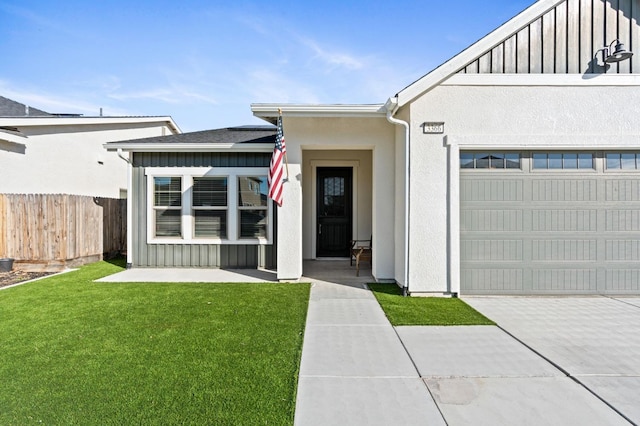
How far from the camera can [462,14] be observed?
25.2ft

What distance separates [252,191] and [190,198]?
1522 millimetres

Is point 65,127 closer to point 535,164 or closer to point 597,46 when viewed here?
point 535,164

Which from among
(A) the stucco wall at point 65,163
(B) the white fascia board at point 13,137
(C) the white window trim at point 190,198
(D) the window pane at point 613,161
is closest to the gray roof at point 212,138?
(C) the white window trim at point 190,198

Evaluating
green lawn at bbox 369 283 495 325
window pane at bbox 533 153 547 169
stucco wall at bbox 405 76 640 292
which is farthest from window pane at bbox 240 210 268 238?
window pane at bbox 533 153 547 169

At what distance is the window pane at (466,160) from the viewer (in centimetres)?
561

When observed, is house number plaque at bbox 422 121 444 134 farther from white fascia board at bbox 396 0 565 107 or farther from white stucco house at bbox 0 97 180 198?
white stucco house at bbox 0 97 180 198

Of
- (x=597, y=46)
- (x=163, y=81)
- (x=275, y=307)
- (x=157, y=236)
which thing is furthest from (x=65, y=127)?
(x=597, y=46)

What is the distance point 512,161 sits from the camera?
5.61 meters

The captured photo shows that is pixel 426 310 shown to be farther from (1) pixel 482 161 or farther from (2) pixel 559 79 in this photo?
(2) pixel 559 79

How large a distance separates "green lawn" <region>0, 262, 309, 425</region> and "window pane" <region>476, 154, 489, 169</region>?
12.3 ft

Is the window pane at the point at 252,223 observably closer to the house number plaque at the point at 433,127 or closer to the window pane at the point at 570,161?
the house number plaque at the point at 433,127

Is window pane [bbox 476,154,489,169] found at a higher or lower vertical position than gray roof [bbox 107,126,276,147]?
lower

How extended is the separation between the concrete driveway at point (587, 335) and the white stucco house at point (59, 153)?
12388mm

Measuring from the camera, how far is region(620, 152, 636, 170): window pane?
556cm
